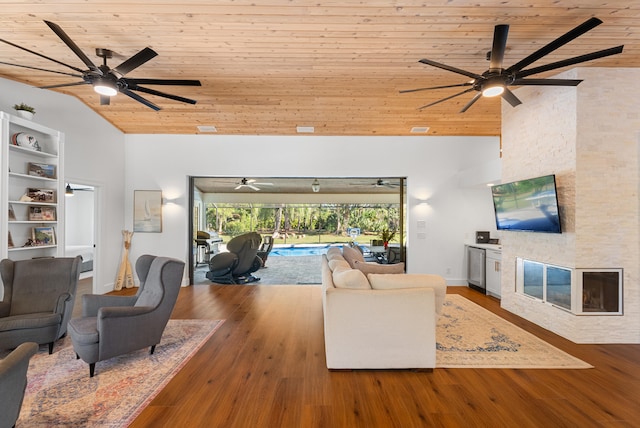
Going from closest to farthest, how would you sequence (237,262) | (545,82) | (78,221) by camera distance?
(545,82) → (237,262) → (78,221)

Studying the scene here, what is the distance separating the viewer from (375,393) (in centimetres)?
240

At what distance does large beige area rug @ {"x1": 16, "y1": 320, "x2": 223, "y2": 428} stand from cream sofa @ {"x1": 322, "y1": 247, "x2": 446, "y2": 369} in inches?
61.5

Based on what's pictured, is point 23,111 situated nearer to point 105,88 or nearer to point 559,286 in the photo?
point 105,88

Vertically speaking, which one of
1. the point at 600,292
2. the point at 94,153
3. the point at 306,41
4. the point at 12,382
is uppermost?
the point at 306,41

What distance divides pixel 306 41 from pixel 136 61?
1720 millimetres

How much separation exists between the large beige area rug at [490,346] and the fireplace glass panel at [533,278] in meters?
0.55

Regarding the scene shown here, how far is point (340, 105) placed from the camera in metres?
5.01

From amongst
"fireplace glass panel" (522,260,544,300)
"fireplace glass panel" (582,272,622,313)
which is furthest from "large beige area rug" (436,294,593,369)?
"fireplace glass panel" (582,272,622,313)

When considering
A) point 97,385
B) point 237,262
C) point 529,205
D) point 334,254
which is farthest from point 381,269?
point 237,262

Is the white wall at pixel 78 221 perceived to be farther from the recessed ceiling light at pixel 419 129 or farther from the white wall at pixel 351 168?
the recessed ceiling light at pixel 419 129

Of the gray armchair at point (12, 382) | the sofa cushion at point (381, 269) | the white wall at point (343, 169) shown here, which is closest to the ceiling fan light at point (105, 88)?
the gray armchair at point (12, 382)

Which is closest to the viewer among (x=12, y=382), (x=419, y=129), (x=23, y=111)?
(x=12, y=382)

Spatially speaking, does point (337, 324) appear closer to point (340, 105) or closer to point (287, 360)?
point (287, 360)

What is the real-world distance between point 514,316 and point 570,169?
2154 mm
